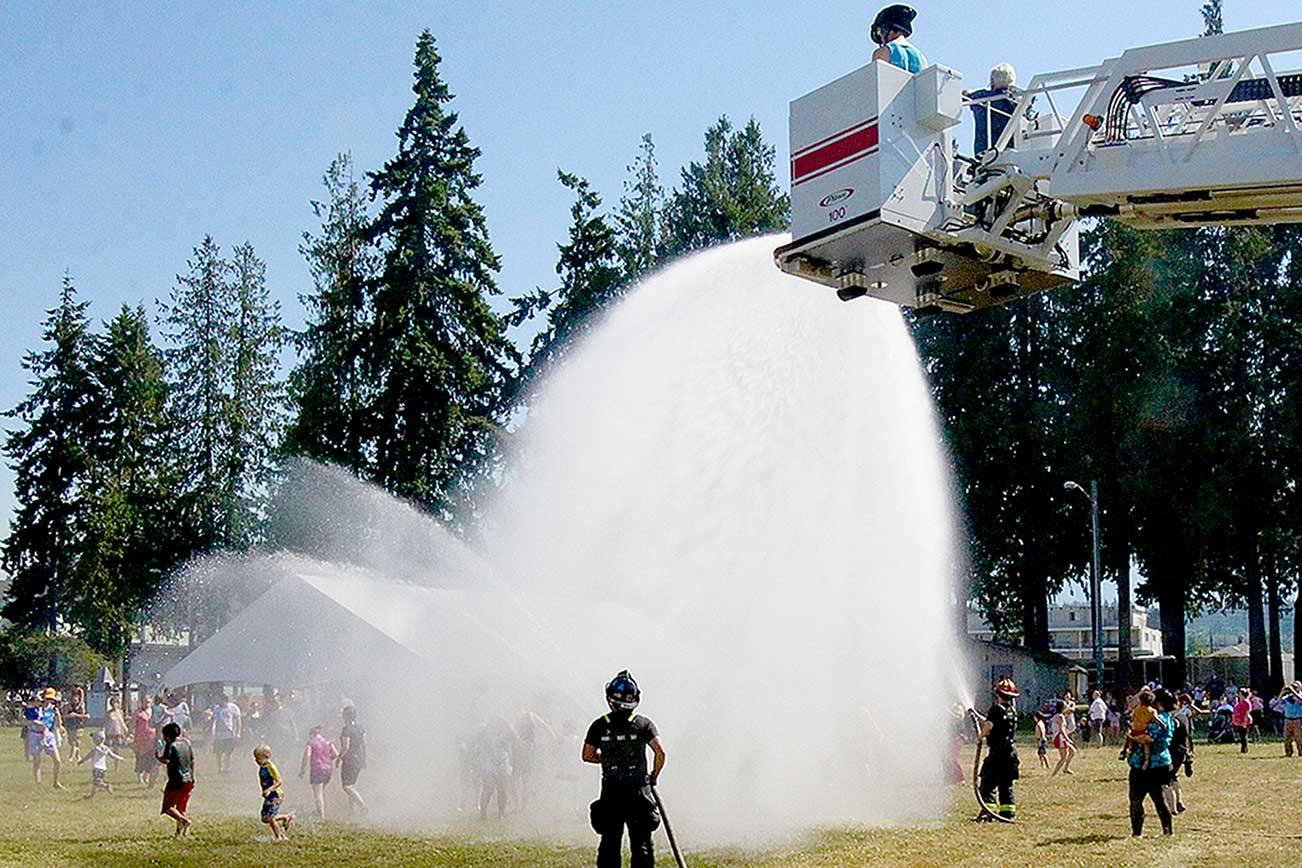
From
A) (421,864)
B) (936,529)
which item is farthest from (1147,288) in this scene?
(421,864)

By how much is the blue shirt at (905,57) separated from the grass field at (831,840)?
299 inches

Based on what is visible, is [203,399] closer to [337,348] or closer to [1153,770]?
[337,348]

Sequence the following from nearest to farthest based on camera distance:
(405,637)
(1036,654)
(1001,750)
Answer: (1001,750) < (405,637) < (1036,654)

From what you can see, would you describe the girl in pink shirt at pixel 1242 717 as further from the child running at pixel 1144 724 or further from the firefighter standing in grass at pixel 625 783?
the firefighter standing in grass at pixel 625 783

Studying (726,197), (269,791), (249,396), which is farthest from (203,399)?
(269,791)

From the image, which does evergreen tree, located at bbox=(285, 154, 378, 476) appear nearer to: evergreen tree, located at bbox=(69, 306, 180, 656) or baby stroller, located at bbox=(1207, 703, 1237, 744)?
evergreen tree, located at bbox=(69, 306, 180, 656)

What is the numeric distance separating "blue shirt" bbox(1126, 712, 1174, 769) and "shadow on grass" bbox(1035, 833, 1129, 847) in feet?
3.17

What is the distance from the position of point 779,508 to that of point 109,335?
48.9 m

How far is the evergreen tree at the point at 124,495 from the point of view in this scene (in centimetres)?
5409

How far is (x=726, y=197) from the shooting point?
5297cm

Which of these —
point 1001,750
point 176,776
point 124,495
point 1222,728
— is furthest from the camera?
point 124,495

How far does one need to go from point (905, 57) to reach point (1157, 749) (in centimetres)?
844

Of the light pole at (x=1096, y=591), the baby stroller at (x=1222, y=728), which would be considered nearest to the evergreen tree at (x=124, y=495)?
the light pole at (x=1096, y=591)

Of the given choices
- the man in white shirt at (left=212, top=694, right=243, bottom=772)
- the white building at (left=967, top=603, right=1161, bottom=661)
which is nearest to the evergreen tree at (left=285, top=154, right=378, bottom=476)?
the man in white shirt at (left=212, top=694, right=243, bottom=772)
